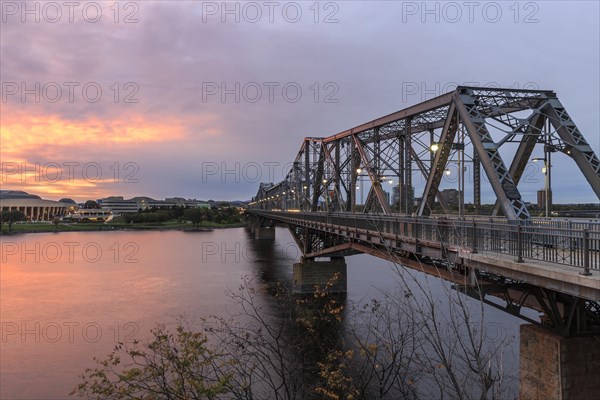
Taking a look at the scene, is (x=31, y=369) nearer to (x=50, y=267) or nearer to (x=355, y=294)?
(x=355, y=294)

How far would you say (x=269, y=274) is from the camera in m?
48.1

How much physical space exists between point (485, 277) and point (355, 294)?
23.1 meters

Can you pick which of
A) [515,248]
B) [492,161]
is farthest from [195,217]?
[515,248]

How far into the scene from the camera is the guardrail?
8398 millimetres

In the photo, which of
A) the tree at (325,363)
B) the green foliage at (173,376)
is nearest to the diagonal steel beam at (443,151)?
the tree at (325,363)

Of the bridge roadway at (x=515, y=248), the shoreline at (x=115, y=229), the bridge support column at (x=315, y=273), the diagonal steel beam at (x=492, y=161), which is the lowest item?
the shoreline at (x=115, y=229)

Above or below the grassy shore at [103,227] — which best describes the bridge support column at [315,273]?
above

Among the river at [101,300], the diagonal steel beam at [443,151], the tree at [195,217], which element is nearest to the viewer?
the diagonal steel beam at [443,151]

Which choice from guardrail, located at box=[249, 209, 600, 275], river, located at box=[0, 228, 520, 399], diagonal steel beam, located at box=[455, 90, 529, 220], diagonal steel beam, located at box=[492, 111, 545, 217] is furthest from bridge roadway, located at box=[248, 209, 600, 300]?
diagonal steel beam, located at box=[492, 111, 545, 217]

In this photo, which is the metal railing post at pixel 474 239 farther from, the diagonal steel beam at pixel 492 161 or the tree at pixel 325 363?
the diagonal steel beam at pixel 492 161

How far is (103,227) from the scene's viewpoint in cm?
14550

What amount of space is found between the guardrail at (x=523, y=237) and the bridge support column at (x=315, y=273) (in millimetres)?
19933

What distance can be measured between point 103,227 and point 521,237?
153 metres

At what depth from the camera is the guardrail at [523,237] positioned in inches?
331
